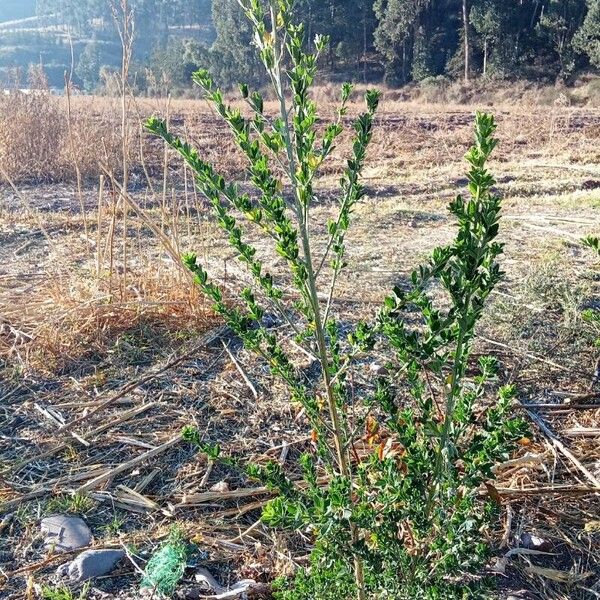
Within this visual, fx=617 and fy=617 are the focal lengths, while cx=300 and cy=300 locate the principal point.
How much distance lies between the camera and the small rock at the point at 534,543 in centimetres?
193

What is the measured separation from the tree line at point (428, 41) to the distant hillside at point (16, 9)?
Result: 88.0 m

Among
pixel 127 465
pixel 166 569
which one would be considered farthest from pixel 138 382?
pixel 166 569

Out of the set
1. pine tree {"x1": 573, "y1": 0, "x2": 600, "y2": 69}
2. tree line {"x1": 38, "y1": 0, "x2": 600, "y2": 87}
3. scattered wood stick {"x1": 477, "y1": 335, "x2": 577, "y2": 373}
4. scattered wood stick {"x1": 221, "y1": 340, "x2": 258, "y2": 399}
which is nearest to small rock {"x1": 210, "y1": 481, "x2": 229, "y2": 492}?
scattered wood stick {"x1": 221, "y1": 340, "x2": 258, "y2": 399}

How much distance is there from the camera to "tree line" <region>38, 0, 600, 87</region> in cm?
2769

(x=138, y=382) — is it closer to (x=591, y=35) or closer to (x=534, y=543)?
(x=534, y=543)

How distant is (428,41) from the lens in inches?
1212

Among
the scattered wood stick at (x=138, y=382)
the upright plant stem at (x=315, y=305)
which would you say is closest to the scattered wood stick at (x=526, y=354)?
the scattered wood stick at (x=138, y=382)

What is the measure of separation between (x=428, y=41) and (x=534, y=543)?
32.4m

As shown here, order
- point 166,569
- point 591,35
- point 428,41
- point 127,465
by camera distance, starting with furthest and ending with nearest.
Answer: point 428,41 < point 591,35 < point 127,465 < point 166,569

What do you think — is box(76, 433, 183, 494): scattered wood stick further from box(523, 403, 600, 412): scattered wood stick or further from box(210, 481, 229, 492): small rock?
box(523, 403, 600, 412): scattered wood stick

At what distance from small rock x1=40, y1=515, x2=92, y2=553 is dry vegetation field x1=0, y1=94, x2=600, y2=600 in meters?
0.04

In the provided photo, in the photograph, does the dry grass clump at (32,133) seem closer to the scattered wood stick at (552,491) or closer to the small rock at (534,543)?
the scattered wood stick at (552,491)

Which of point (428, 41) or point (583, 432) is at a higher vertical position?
point (428, 41)

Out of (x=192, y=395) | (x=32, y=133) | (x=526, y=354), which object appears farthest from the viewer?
(x=32, y=133)
